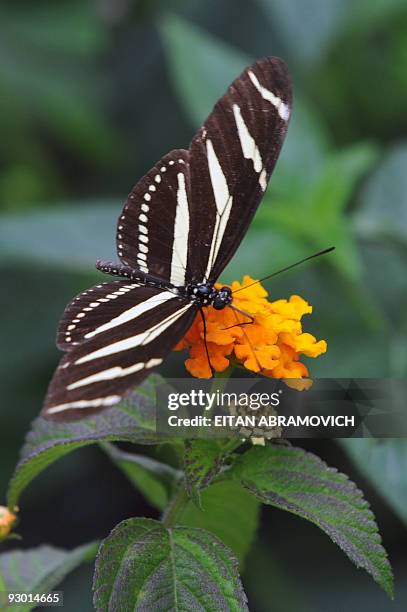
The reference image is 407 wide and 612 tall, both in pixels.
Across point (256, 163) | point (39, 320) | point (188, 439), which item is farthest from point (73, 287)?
point (188, 439)

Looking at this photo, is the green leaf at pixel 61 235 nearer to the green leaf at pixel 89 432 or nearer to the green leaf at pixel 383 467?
the green leaf at pixel 383 467

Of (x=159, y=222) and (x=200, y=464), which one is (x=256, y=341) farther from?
(x=159, y=222)

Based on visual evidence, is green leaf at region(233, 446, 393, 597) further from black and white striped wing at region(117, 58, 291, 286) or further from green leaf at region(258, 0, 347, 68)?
green leaf at region(258, 0, 347, 68)

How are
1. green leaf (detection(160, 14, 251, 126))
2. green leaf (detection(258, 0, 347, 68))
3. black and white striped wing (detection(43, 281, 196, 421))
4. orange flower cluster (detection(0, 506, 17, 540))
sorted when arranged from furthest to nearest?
green leaf (detection(258, 0, 347, 68))
green leaf (detection(160, 14, 251, 126))
orange flower cluster (detection(0, 506, 17, 540))
black and white striped wing (detection(43, 281, 196, 421))

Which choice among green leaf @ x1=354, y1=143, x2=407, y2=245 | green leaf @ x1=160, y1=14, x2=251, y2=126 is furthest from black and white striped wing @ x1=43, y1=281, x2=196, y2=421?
green leaf @ x1=160, y1=14, x2=251, y2=126

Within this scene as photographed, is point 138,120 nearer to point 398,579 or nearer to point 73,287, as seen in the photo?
point 73,287

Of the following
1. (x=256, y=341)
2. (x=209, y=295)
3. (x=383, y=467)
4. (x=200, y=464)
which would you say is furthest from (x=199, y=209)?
(x=383, y=467)

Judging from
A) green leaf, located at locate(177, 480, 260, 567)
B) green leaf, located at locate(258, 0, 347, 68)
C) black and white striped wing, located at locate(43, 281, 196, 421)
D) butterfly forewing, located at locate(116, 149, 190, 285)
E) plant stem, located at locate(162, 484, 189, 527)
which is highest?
green leaf, located at locate(258, 0, 347, 68)
